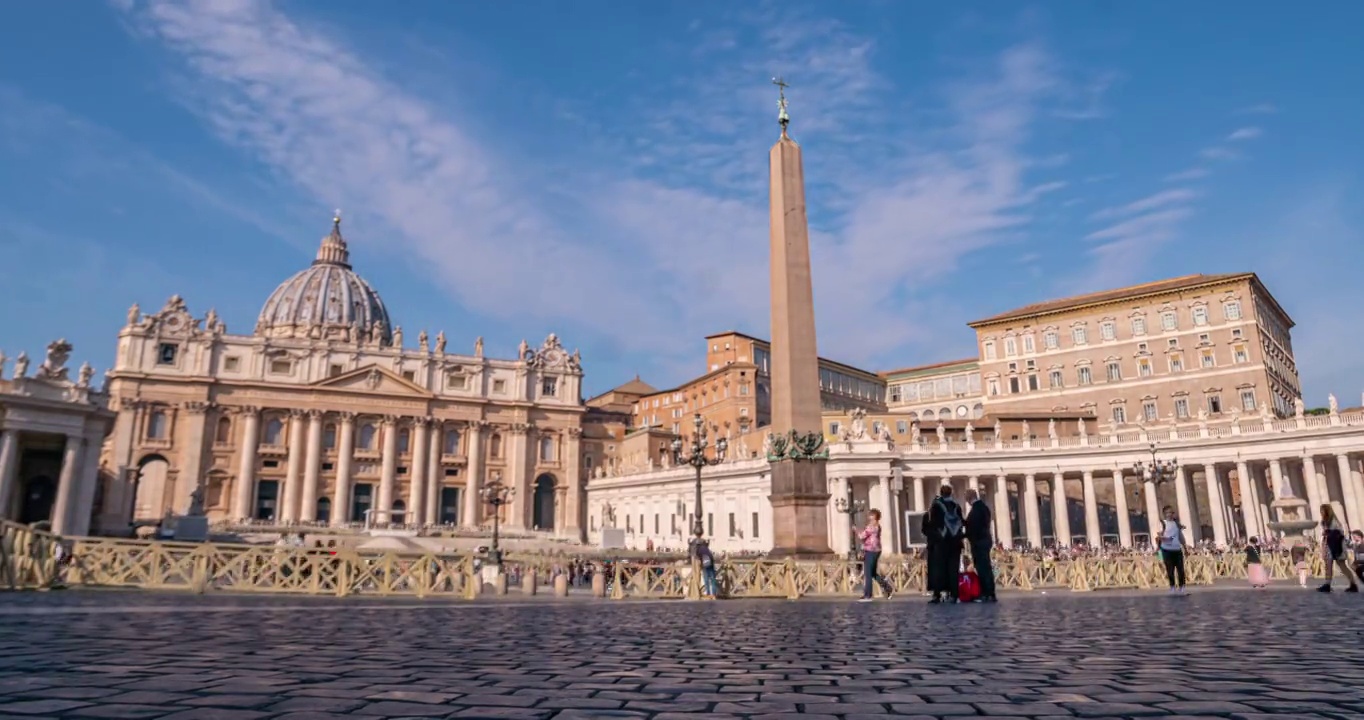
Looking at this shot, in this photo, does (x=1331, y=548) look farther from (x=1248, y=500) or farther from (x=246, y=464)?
(x=246, y=464)

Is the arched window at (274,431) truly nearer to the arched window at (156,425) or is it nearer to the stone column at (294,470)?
the stone column at (294,470)

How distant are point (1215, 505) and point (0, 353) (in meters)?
59.7

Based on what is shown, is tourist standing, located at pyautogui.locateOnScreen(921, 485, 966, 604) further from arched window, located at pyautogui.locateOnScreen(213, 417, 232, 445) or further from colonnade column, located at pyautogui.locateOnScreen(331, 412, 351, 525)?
arched window, located at pyautogui.locateOnScreen(213, 417, 232, 445)

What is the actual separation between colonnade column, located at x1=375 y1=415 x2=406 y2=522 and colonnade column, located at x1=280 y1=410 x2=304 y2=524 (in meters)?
6.87

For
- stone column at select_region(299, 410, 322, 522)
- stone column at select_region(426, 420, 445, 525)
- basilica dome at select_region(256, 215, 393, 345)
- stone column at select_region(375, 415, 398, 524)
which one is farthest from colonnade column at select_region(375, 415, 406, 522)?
basilica dome at select_region(256, 215, 393, 345)

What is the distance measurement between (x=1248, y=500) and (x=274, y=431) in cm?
7421

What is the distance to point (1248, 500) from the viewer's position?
43.1 m

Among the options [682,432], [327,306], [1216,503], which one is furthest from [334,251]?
[1216,503]

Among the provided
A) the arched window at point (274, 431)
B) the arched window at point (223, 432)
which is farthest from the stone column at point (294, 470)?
the arched window at point (223, 432)

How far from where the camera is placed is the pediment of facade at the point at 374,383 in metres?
73.2

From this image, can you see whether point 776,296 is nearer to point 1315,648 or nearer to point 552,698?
point 1315,648

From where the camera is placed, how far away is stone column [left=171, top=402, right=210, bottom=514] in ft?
220


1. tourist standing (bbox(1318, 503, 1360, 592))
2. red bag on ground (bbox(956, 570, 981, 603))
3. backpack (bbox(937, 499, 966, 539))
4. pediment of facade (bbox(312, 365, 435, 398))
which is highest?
pediment of facade (bbox(312, 365, 435, 398))

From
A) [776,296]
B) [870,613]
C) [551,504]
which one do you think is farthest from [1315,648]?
[551,504]
